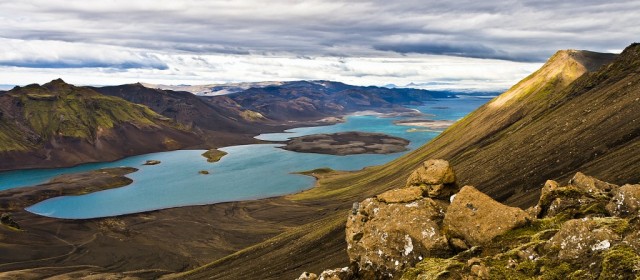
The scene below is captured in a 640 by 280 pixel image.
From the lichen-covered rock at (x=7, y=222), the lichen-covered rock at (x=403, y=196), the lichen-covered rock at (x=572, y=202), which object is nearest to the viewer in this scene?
the lichen-covered rock at (x=572, y=202)

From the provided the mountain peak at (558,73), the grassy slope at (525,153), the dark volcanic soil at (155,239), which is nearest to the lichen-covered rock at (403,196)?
the grassy slope at (525,153)

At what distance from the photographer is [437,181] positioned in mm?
36562

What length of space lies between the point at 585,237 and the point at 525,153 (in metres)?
70.2

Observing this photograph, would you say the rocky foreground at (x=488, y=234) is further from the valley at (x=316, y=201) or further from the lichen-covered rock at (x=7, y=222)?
the lichen-covered rock at (x=7, y=222)

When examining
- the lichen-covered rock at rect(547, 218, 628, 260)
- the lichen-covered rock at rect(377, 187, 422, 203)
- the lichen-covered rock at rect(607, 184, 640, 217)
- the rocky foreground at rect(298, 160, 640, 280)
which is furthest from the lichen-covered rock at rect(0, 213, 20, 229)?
the lichen-covered rock at rect(607, 184, 640, 217)

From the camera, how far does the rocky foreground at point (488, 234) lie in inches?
800

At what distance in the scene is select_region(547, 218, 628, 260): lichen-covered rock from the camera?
2012cm

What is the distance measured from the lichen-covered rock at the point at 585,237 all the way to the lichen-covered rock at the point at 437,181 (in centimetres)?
1408

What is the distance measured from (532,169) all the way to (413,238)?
54667mm

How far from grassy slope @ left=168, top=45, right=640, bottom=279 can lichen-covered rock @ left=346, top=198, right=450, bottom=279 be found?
94.6ft

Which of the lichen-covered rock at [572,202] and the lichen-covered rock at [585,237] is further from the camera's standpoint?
the lichen-covered rock at [572,202]

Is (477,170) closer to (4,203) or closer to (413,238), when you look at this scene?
(413,238)

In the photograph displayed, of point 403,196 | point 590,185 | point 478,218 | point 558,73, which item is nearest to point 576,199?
point 590,185

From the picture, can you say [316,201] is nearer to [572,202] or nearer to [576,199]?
[576,199]
